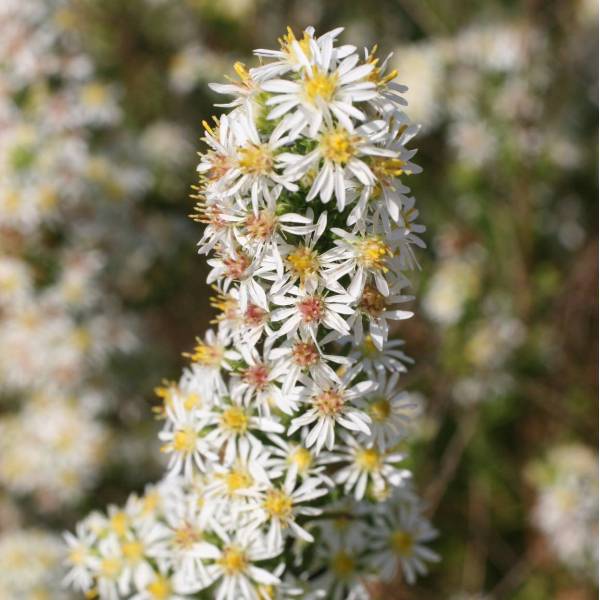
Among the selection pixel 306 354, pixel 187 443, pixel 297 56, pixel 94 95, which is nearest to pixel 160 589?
pixel 187 443

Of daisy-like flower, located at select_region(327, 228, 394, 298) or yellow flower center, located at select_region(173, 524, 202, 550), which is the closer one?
daisy-like flower, located at select_region(327, 228, 394, 298)

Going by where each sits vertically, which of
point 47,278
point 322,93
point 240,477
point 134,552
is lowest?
point 134,552

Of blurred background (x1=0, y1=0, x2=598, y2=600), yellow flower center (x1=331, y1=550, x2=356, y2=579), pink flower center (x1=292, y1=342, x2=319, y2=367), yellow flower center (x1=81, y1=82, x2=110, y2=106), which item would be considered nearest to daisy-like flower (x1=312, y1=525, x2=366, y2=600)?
yellow flower center (x1=331, y1=550, x2=356, y2=579)

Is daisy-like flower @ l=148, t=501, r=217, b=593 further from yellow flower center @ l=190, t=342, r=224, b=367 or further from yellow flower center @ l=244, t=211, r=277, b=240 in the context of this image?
yellow flower center @ l=244, t=211, r=277, b=240

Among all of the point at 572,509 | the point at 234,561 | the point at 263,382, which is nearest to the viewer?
the point at 263,382

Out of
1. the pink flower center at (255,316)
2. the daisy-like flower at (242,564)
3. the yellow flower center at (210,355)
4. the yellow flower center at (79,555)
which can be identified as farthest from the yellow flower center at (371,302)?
the yellow flower center at (79,555)

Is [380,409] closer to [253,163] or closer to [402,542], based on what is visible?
[402,542]
